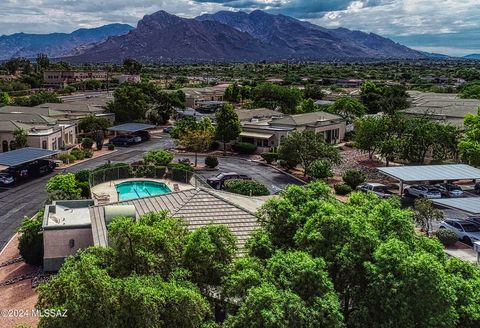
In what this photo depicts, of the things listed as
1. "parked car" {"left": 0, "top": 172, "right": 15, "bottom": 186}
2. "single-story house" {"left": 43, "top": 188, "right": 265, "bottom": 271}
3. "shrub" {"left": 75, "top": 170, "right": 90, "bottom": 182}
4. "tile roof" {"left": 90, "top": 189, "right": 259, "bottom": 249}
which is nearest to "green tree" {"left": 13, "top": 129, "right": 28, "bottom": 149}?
"parked car" {"left": 0, "top": 172, "right": 15, "bottom": 186}

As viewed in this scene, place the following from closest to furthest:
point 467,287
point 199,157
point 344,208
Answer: point 467,287 < point 344,208 < point 199,157

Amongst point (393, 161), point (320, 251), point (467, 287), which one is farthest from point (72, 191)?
point (393, 161)

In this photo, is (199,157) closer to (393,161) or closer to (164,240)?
(393,161)

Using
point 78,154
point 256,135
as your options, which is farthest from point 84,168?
point 256,135

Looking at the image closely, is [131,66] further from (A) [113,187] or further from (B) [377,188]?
(B) [377,188]

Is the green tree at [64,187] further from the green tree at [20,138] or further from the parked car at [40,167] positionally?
the green tree at [20,138]
